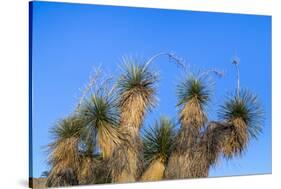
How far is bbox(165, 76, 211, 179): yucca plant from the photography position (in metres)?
6.21

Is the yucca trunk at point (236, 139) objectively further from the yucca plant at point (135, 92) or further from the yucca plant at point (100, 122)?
the yucca plant at point (100, 122)

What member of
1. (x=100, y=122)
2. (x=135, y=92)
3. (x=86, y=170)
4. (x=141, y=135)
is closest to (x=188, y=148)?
(x=141, y=135)

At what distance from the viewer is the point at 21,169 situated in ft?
18.1

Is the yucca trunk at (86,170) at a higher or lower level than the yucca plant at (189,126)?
lower

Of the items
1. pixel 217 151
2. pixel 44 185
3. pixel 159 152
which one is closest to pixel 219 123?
pixel 217 151

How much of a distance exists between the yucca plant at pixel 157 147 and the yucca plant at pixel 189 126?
0.22 feet

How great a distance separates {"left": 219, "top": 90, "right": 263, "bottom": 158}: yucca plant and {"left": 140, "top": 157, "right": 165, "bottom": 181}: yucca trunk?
681 mm

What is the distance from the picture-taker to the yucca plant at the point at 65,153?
18.7 feet

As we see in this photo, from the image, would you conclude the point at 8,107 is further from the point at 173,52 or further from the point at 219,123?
the point at 219,123

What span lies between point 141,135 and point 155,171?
361 millimetres

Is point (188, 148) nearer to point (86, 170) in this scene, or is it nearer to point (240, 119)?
point (240, 119)

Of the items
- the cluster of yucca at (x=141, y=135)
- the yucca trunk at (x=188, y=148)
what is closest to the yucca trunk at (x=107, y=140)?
the cluster of yucca at (x=141, y=135)

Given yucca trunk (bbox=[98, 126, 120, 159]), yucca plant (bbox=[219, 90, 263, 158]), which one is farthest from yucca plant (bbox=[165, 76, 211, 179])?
yucca trunk (bbox=[98, 126, 120, 159])

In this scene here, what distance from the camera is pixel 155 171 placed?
241 inches
